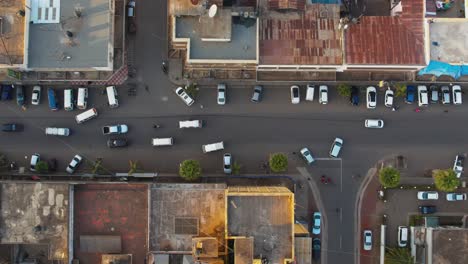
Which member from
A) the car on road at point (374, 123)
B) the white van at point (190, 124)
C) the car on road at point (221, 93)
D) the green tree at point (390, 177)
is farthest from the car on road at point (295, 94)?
the green tree at point (390, 177)

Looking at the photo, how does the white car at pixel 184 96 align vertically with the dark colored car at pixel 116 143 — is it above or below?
above

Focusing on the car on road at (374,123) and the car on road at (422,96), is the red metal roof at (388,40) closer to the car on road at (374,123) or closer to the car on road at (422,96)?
the car on road at (422,96)

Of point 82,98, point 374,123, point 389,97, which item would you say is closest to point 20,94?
point 82,98

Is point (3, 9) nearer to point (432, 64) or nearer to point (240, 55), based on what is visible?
point (240, 55)

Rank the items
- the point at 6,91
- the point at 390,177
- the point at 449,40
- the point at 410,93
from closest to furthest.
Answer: the point at 449,40 → the point at 390,177 → the point at 6,91 → the point at 410,93

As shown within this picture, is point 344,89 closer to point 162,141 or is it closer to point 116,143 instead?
point 162,141

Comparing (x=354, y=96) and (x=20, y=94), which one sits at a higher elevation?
(x=20, y=94)
